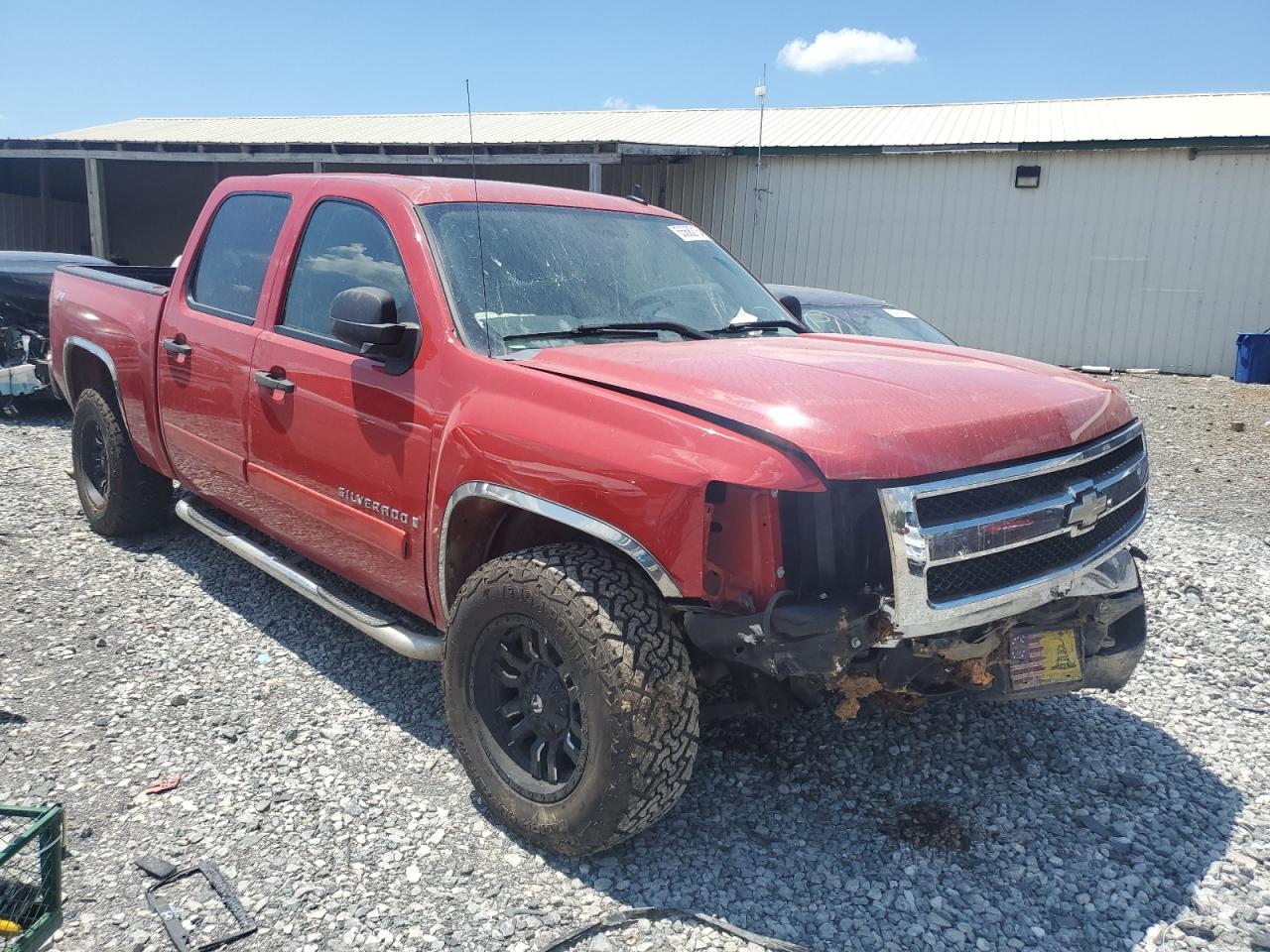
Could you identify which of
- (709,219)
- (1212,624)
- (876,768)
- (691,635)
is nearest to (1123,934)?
(876,768)

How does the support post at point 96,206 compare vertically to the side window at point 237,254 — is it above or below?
above

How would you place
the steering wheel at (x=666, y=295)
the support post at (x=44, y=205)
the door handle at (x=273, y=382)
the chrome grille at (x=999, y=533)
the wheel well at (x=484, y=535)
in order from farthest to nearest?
1. the support post at (x=44, y=205)
2. the door handle at (x=273, y=382)
3. the steering wheel at (x=666, y=295)
4. the wheel well at (x=484, y=535)
5. the chrome grille at (x=999, y=533)

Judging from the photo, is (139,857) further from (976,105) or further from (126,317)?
(976,105)

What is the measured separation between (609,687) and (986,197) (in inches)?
616

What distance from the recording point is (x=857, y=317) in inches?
297

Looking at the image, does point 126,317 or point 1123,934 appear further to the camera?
point 126,317

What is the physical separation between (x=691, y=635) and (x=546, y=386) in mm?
830

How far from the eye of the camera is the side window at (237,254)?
414 cm

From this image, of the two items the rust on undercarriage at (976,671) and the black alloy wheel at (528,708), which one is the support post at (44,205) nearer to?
the black alloy wheel at (528,708)

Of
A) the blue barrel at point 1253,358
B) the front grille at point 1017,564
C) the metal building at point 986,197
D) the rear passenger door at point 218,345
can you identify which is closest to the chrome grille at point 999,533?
the front grille at point 1017,564

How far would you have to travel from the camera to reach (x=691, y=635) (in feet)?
8.33

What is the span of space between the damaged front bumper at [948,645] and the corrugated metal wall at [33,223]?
3113cm

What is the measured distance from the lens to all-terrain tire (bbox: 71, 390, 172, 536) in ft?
17.2

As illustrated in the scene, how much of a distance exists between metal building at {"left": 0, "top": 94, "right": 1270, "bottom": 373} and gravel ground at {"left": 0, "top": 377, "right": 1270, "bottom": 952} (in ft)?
41.1
